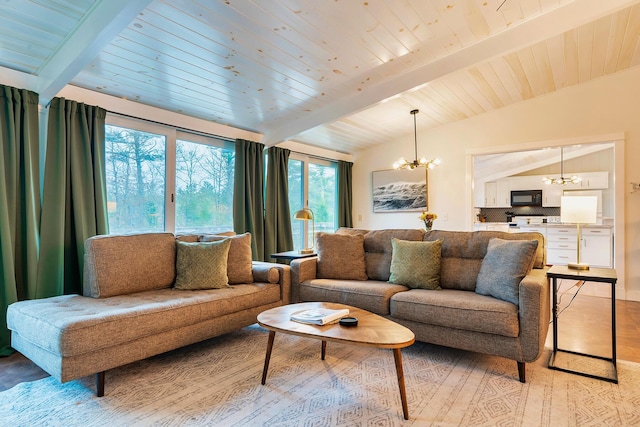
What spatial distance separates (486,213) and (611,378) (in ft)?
24.0

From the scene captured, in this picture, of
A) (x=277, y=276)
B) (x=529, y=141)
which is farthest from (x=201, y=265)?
(x=529, y=141)

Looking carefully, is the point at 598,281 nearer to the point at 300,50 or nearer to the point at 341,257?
the point at 341,257

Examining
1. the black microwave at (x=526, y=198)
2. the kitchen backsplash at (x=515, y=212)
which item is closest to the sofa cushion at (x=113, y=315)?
the black microwave at (x=526, y=198)

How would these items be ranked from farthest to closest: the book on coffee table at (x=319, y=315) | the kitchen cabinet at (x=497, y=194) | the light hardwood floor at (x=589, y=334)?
1. the kitchen cabinet at (x=497, y=194)
2. the light hardwood floor at (x=589, y=334)
3. the book on coffee table at (x=319, y=315)

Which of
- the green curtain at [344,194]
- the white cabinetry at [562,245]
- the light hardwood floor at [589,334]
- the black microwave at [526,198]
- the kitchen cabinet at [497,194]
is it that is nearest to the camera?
the light hardwood floor at [589,334]

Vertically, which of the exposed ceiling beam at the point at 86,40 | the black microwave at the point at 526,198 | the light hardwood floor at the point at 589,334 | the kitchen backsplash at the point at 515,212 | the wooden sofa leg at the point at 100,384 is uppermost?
the exposed ceiling beam at the point at 86,40

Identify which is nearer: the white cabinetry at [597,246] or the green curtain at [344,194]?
the green curtain at [344,194]

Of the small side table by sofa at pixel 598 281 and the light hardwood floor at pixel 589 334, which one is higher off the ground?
the small side table by sofa at pixel 598 281

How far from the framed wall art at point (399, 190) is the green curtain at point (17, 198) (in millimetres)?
4761

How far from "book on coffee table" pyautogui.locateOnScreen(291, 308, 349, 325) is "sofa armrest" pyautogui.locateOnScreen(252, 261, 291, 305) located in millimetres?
994

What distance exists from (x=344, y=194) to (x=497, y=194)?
461 cm

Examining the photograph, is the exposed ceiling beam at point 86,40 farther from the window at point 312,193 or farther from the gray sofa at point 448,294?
the window at point 312,193

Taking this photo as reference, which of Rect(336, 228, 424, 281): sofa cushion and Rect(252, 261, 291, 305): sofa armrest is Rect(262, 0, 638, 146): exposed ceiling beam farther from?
Rect(252, 261, 291, 305): sofa armrest

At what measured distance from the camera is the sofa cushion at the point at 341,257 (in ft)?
11.4
